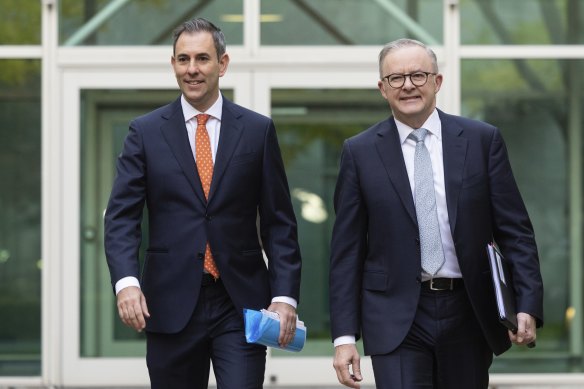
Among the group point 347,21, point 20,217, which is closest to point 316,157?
point 347,21

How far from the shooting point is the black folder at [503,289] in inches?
197

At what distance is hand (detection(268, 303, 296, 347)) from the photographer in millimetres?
5297

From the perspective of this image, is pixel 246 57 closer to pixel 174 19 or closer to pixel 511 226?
pixel 174 19

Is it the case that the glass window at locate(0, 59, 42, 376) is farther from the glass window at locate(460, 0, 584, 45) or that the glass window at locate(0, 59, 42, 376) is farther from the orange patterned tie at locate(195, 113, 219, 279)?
the orange patterned tie at locate(195, 113, 219, 279)

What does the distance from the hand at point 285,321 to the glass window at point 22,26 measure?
5108 millimetres

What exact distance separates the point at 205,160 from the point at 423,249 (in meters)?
0.95

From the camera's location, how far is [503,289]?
5078 mm

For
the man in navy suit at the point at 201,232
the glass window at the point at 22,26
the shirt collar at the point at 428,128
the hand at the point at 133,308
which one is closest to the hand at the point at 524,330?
the shirt collar at the point at 428,128

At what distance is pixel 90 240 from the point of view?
32.8 ft

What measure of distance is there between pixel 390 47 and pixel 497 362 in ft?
17.2

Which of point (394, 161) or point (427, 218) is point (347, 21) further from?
point (427, 218)

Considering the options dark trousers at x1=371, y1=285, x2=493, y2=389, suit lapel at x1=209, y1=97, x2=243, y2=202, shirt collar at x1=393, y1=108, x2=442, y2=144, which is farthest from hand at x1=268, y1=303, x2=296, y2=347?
shirt collar at x1=393, y1=108, x2=442, y2=144

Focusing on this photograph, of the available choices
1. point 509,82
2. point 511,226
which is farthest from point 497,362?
point 511,226

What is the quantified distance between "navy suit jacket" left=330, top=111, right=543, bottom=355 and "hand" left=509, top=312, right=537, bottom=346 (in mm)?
27
